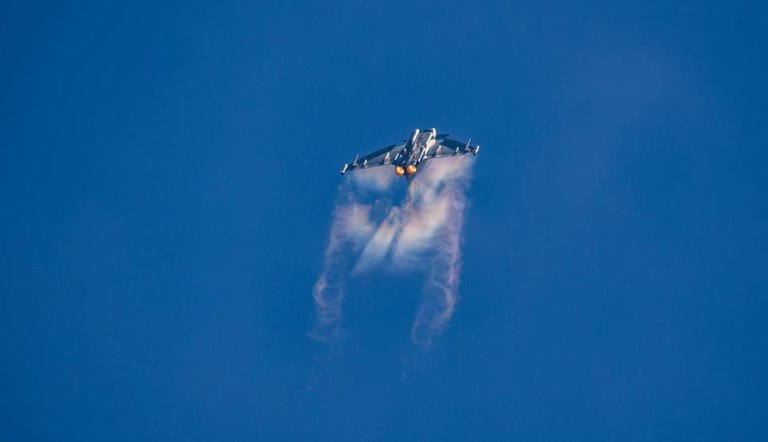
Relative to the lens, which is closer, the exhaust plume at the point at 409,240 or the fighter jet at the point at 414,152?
the fighter jet at the point at 414,152

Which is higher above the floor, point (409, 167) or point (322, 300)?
point (409, 167)

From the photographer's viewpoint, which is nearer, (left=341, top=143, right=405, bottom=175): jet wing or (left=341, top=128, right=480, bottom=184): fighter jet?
(left=341, top=128, right=480, bottom=184): fighter jet

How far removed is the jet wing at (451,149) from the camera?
241 feet

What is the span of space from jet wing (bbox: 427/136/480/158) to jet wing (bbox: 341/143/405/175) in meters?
3.29

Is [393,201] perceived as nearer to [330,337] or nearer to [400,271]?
[400,271]

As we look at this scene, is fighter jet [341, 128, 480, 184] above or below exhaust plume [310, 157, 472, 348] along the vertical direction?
above

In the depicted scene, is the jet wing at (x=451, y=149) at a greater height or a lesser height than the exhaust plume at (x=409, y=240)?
greater

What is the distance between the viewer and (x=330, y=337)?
76.1 metres

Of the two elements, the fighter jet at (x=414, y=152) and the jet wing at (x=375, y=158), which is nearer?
the fighter jet at (x=414, y=152)

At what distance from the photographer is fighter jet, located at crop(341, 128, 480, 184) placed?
7091 centimetres

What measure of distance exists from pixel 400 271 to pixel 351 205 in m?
7.60

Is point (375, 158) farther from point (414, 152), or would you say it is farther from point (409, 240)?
point (409, 240)

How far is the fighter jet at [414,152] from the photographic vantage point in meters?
70.9

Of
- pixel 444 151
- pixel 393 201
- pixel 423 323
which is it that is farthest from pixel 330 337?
pixel 444 151
